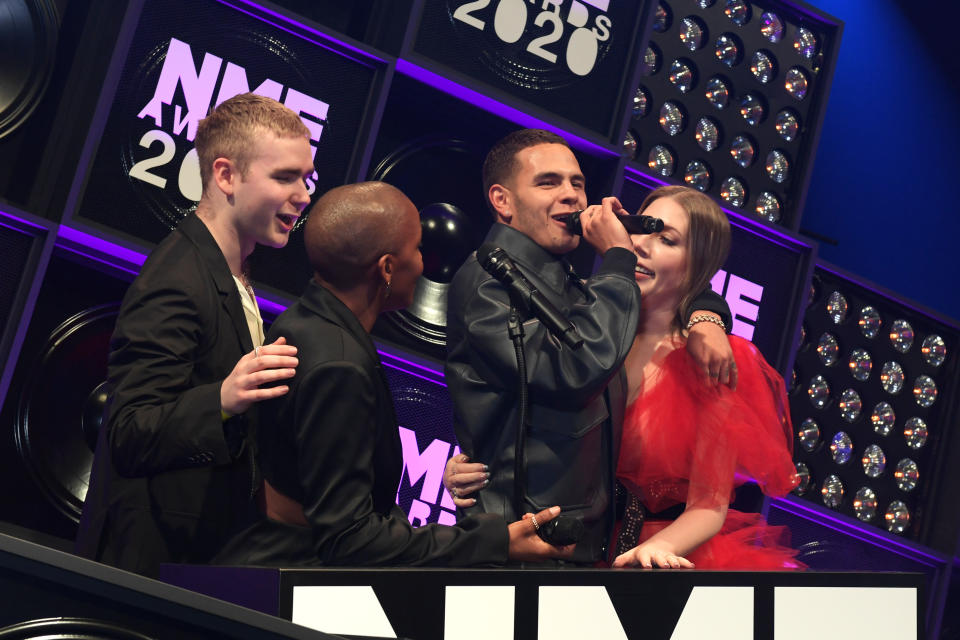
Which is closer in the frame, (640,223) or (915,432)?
(640,223)

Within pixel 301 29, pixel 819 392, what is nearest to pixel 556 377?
pixel 301 29

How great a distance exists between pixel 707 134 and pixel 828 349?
81 cm

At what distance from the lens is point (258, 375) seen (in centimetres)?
154

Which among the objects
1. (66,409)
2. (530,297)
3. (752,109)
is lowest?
(66,409)

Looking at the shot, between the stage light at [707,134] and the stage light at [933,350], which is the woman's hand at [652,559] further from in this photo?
the stage light at [933,350]

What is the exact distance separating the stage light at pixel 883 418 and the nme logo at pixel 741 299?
673 millimetres

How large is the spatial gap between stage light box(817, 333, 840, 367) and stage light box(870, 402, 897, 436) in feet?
0.79

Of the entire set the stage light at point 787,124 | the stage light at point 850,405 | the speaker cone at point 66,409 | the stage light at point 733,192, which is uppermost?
the stage light at point 787,124

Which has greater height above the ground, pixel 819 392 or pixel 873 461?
pixel 819 392

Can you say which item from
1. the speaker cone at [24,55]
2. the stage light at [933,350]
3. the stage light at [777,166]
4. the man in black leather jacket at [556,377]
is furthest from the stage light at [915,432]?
the speaker cone at [24,55]

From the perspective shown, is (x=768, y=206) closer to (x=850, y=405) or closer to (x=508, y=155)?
(x=850, y=405)

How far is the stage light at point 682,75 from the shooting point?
11.4ft

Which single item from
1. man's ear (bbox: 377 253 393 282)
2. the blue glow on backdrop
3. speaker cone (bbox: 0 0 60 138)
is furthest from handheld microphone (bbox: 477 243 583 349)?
the blue glow on backdrop

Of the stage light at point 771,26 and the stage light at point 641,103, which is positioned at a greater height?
the stage light at point 771,26
